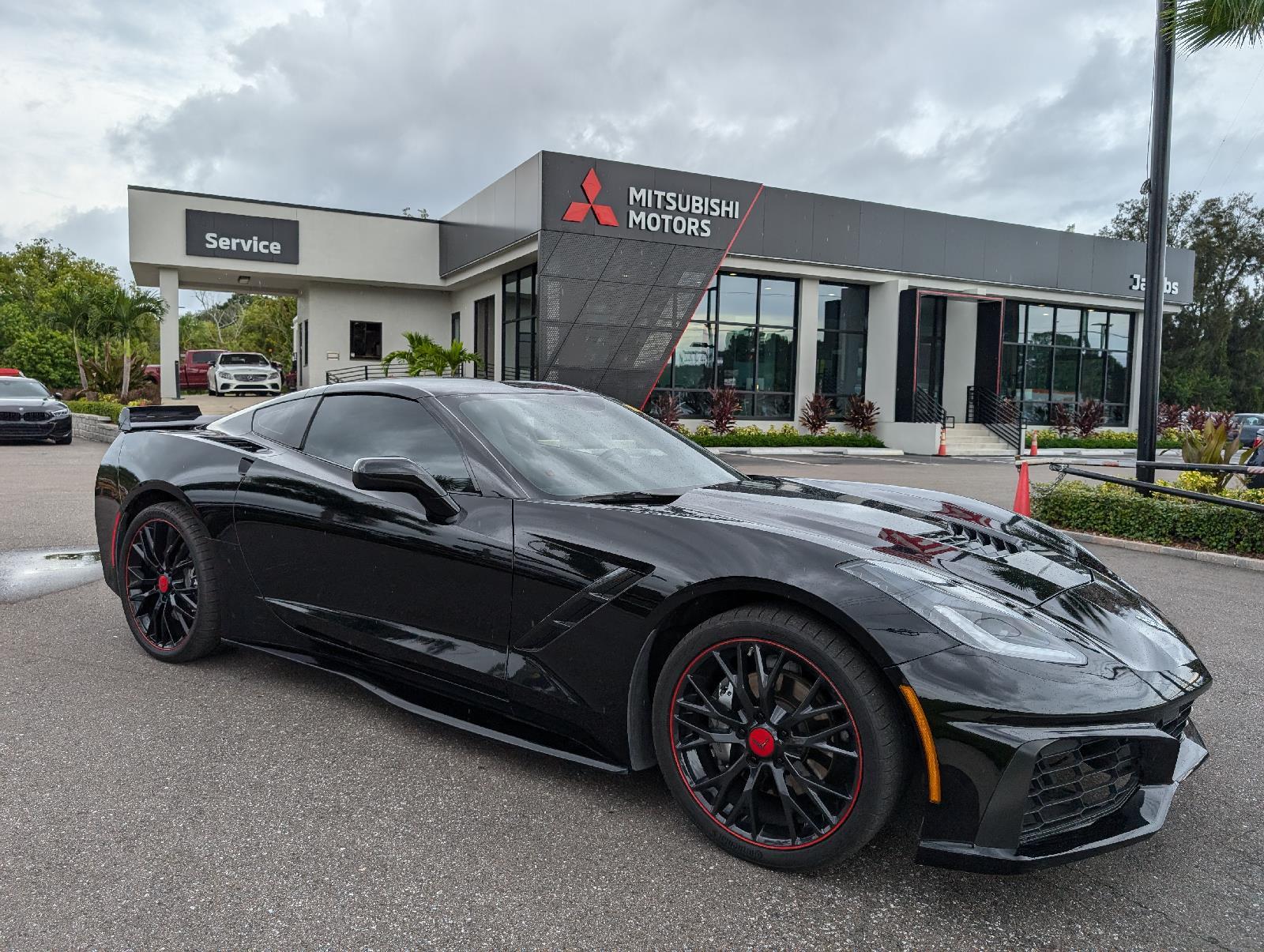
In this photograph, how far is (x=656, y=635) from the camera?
108 inches

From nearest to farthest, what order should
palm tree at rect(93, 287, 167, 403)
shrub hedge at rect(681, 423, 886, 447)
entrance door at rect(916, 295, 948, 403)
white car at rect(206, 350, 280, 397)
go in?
shrub hedge at rect(681, 423, 886, 447) < palm tree at rect(93, 287, 167, 403) < white car at rect(206, 350, 280, 397) < entrance door at rect(916, 295, 948, 403)

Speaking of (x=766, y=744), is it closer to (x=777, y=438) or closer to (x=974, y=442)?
(x=777, y=438)

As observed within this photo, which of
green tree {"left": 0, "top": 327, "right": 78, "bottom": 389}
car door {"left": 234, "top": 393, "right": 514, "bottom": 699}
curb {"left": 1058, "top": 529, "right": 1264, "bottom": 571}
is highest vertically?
green tree {"left": 0, "top": 327, "right": 78, "bottom": 389}

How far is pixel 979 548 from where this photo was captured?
2.99 metres

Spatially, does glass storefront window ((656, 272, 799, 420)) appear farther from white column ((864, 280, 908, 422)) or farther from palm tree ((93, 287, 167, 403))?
palm tree ((93, 287, 167, 403))

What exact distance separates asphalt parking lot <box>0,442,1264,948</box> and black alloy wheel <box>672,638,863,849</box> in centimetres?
17

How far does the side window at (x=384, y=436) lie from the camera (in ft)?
11.1

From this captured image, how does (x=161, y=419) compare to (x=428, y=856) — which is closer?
(x=428, y=856)

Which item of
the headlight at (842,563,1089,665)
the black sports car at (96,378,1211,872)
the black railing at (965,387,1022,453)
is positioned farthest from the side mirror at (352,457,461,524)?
the black railing at (965,387,1022,453)

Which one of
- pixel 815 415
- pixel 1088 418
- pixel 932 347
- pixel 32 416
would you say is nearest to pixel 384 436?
pixel 32 416

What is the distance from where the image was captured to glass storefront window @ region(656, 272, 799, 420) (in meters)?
24.9

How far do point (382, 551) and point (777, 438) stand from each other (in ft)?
71.9

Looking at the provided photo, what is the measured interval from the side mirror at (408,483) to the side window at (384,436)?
100 millimetres

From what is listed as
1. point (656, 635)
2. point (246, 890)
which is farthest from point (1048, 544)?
point (246, 890)
